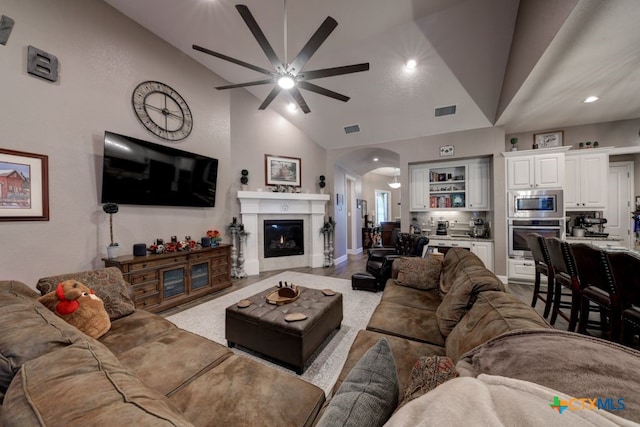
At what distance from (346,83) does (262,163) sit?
7.74 ft

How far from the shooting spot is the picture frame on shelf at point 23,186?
227cm

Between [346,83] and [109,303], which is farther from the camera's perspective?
[346,83]

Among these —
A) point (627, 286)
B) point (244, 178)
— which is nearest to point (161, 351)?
point (627, 286)

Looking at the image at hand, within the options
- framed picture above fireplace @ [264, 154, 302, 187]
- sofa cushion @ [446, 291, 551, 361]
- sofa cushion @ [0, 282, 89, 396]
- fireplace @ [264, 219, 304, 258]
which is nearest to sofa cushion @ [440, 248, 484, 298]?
sofa cushion @ [446, 291, 551, 361]

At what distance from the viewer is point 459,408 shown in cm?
44

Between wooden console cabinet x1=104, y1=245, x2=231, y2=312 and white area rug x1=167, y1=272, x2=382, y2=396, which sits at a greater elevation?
wooden console cabinet x1=104, y1=245, x2=231, y2=312

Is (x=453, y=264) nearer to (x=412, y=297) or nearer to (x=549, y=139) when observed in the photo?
(x=412, y=297)

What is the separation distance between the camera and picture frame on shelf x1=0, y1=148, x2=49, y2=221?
2.27 meters

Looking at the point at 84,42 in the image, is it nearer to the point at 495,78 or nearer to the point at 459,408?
the point at 459,408

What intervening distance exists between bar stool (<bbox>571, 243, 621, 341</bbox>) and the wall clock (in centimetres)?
511

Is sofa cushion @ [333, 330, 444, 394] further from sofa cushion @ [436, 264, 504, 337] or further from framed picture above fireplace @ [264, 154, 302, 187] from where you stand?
framed picture above fireplace @ [264, 154, 302, 187]

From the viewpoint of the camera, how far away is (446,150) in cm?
474

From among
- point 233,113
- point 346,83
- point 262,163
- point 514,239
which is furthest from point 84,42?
point 514,239

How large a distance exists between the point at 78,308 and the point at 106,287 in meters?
0.40
